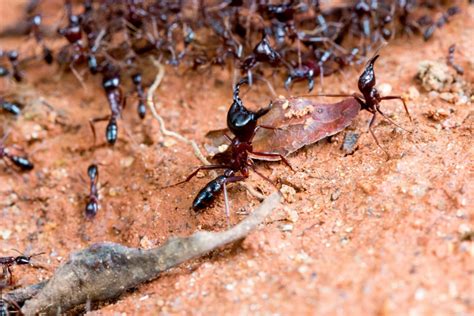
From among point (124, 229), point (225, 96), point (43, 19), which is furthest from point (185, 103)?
point (43, 19)

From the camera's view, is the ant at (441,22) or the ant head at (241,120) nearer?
the ant head at (241,120)

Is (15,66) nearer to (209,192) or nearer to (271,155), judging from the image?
(209,192)

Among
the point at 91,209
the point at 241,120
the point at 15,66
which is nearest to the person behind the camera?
the point at 241,120

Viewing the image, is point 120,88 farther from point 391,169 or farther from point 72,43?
point 391,169

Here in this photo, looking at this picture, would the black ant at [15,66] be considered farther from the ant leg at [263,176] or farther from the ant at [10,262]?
the ant leg at [263,176]

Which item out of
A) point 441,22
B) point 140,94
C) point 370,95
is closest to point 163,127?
point 140,94

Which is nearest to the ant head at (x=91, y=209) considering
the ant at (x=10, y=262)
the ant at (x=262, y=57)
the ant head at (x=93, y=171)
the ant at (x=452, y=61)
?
the ant head at (x=93, y=171)
